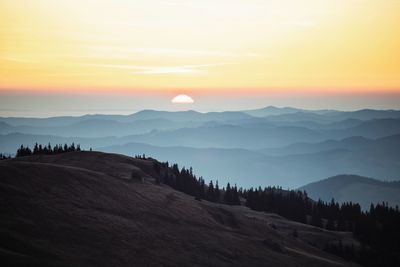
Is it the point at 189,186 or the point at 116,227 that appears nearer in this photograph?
the point at 116,227

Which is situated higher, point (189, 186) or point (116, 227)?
point (189, 186)

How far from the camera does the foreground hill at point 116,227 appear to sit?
6725 cm

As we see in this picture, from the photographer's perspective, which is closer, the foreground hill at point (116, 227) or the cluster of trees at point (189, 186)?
the foreground hill at point (116, 227)

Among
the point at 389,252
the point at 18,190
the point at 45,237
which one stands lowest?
the point at 389,252

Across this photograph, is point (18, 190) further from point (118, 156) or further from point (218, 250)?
point (118, 156)

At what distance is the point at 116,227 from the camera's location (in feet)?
279

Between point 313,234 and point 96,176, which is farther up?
point 96,176

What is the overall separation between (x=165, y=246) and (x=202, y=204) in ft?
150

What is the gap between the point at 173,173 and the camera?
19075cm

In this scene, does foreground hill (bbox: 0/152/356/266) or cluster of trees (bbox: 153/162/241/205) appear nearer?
foreground hill (bbox: 0/152/356/266)

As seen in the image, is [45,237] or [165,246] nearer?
[45,237]

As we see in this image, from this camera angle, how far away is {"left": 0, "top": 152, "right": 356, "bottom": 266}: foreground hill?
6725 cm

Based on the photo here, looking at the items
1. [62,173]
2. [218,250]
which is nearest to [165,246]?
[218,250]

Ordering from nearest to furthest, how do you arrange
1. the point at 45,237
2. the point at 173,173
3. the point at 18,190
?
the point at 45,237 < the point at 18,190 < the point at 173,173
